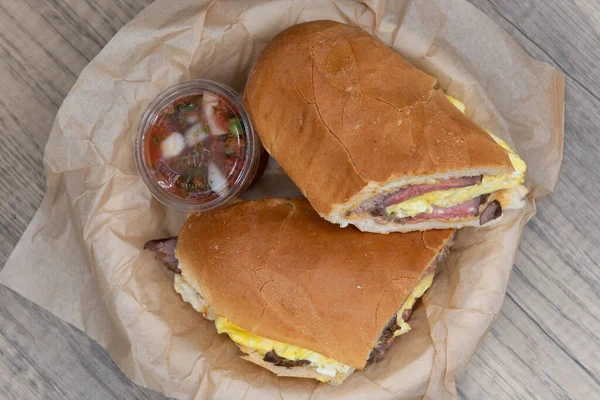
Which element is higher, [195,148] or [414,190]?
[414,190]

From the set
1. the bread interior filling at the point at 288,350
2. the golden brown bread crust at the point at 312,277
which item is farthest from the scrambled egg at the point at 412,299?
the golden brown bread crust at the point at 312,277

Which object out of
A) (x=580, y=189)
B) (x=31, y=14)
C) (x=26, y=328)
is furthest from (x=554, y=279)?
(x=31, y=14)

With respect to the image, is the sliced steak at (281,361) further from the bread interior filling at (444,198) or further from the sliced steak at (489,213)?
the sliced steak at (489,213)

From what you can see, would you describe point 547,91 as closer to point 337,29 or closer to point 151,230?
point 337,29

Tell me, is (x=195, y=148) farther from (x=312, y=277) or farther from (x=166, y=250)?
(x=312, y=277)

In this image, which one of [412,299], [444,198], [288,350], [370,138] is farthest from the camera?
[412,299]

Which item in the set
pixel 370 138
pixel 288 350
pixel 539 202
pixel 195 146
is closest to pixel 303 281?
pixel 288 350
